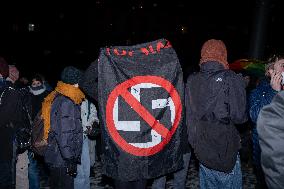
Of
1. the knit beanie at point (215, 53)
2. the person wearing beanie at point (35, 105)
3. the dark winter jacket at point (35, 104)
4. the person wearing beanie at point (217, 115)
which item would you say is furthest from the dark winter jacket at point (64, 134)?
the knit beanie at point (215, 53)

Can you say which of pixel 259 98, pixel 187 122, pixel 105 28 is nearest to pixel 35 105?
pixel 187 122

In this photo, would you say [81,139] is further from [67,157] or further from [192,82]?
[192,82]

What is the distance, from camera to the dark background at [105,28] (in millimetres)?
25453

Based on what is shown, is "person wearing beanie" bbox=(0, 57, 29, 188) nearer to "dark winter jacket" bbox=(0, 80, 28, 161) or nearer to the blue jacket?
"dark winter jacket" bbox=(0, 80, 28, 161)

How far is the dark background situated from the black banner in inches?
843

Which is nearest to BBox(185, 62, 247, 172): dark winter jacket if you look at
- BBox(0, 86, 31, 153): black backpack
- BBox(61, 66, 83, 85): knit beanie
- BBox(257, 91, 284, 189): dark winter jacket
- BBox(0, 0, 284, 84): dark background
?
BBox(61, 66, 83, 85): knit beanie

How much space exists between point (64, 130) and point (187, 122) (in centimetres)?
151

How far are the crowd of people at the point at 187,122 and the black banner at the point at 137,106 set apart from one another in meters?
0.16

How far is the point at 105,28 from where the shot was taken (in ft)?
87.1

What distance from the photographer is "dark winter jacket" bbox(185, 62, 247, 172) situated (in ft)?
11.9

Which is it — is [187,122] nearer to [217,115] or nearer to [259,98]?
[217,115]

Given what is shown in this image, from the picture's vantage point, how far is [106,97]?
3559mm

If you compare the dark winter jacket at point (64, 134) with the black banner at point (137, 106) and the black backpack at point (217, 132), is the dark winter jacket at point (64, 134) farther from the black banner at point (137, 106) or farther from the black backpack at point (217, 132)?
the black backpack at point (217, 132)

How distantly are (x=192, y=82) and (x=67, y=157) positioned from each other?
1.77 metres
